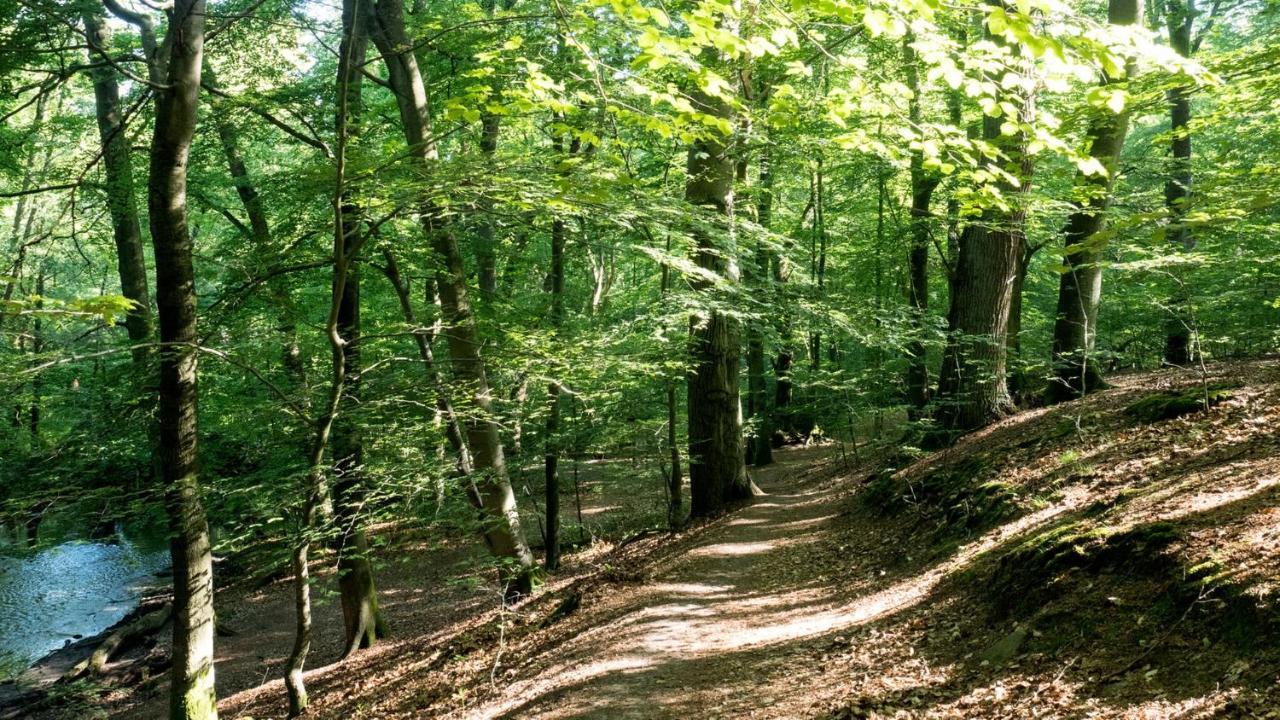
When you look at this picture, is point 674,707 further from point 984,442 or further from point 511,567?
point 984,442

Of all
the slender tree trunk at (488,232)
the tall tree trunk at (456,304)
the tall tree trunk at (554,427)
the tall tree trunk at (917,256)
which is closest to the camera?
the tall tree trunk at (456,304)

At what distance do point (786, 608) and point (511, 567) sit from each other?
146 inches

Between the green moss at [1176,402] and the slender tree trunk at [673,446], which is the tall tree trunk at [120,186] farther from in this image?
the green moss at [1176,402]

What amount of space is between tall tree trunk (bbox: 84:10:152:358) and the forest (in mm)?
64

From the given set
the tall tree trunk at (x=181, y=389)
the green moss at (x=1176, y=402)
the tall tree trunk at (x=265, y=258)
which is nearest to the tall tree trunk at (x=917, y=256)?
the green moss at (x=1176, y=402)

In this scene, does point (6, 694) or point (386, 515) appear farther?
point (6, 694)

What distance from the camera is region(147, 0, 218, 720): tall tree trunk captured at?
5.32 meters

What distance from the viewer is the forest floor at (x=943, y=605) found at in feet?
12.0

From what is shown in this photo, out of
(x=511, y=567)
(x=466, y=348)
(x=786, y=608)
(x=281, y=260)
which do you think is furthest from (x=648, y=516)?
(x=281, y=260)

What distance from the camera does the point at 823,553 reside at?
824 centimetres

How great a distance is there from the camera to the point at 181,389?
548cm

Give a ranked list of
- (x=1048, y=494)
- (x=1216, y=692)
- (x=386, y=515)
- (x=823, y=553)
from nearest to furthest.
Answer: (x=1216, y=692) → (x=1048, y=494) → (x=386, y=515) → (x=823, y=553)

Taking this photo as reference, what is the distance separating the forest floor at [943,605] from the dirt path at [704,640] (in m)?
0.03

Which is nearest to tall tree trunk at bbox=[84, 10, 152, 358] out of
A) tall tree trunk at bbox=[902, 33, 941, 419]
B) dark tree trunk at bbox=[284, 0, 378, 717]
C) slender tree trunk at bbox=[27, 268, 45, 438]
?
slender tree trunk at bbox=[27, 268, 45, 438]
